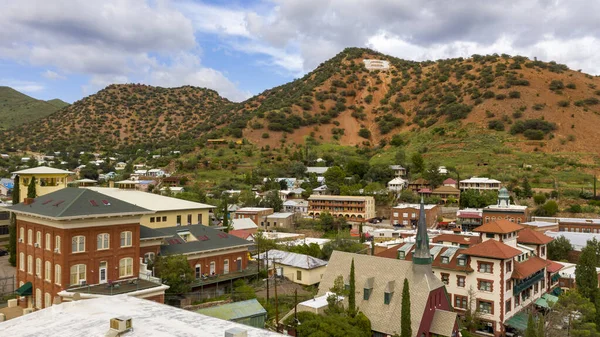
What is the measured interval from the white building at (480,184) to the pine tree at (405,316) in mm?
63697

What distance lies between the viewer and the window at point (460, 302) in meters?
40.2

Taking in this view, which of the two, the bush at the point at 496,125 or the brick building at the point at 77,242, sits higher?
the bush at the point at 496,125

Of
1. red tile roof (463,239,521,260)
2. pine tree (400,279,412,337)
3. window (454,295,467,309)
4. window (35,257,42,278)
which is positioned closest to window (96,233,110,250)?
window (35,257,42,278)

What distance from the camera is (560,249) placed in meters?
54.2

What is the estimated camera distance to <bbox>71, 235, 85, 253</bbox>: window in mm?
29969

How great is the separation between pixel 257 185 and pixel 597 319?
248ft

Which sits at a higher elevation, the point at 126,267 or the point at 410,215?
the point at 126,267

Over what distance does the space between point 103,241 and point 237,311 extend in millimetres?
10284

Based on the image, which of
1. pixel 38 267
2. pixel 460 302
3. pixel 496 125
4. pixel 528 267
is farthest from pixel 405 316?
pixel 496 125

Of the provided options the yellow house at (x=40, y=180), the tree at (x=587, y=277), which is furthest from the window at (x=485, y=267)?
the yellow house at (x=40, y=180)

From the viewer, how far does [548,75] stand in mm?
146125

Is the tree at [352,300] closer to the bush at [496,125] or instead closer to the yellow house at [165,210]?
the yellow house at [165,210]

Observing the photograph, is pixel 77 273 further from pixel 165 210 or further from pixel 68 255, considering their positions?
pixel 165 210

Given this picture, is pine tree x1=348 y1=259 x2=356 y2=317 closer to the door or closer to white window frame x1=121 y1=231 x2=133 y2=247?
white window frame x1=121 y1=231 x2=133 y2=247
